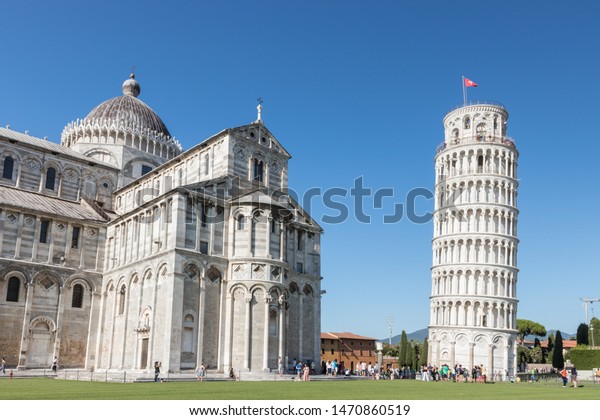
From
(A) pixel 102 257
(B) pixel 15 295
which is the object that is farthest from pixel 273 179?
(B) pixel 15 295

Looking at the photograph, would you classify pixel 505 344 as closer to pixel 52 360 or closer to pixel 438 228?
pixel 438 228

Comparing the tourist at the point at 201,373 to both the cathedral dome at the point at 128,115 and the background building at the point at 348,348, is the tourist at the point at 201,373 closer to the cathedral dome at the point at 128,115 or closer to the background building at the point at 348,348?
the cathedral dome at the point at 128,115

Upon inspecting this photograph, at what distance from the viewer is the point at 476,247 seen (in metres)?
71.9

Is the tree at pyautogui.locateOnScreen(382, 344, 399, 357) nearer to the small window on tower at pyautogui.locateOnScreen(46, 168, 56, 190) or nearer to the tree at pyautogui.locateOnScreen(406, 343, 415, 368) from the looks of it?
the tree at pyautogui.locateOnScreen(406, 343, 415, 368)

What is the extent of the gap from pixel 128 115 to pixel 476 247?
136 feet

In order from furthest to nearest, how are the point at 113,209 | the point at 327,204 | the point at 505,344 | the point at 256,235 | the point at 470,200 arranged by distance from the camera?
the point at 470,200 < the point at 505,344 < the point at 113,209 < the point at 327,204 < the point at 256,235

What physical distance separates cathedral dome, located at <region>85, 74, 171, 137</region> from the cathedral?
6.46 metres

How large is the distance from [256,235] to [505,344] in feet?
134

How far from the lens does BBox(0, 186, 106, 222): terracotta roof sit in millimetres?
43688

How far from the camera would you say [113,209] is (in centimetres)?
5388

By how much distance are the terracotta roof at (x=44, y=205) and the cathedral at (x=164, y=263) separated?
0.12 metres

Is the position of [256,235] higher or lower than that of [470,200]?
lower

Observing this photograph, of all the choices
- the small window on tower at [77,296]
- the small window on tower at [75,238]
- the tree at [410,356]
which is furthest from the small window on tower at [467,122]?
the small window on tower at [77,296]

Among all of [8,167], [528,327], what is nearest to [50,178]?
[8,167]
